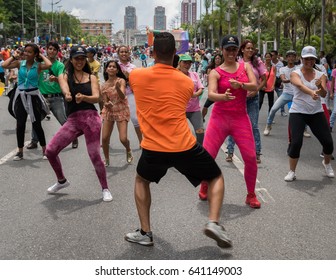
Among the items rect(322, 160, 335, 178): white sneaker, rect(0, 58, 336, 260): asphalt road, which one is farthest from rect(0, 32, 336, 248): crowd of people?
rect(0, 58, 336, 260): asphalt road

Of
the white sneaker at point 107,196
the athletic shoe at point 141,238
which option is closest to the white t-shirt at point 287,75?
the white sneaker at point 107,196

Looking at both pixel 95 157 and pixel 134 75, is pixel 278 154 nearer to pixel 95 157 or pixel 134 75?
pixel 95 157

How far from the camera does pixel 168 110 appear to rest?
4082 millimetres

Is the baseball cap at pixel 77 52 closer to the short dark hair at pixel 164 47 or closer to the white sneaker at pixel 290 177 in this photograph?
the short dark hair at pixel 164 47

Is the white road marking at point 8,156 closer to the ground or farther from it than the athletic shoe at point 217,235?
closer to the ground

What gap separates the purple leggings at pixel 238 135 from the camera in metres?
5.66

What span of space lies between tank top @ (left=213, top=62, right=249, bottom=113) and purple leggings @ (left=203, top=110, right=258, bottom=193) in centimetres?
6

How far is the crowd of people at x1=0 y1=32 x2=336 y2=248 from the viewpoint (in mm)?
4102

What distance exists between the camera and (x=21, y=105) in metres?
8.35

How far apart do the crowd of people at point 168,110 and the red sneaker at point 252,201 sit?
1 centimetres

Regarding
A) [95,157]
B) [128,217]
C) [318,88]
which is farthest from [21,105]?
[318,88]

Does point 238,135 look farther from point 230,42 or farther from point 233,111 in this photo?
point 230,42

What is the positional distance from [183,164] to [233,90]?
172cm
